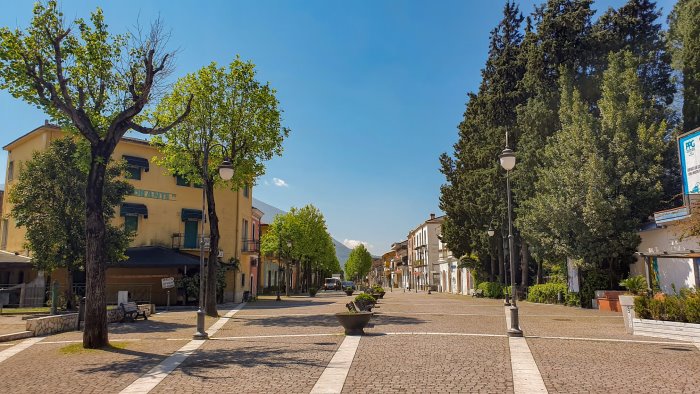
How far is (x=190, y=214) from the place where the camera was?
3172 cm

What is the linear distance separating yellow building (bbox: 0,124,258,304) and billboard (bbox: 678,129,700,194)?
79.7 feet

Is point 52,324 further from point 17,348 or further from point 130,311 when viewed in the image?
point 130,311

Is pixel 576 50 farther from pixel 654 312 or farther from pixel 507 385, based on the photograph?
pixel 507 385

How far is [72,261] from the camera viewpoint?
73.2ft

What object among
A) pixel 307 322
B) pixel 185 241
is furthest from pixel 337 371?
pixel 185 241

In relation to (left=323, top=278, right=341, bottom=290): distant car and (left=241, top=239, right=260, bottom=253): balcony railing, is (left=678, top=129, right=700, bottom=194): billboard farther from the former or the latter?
(left=323, top=278, right=341, bottom=290): distant car

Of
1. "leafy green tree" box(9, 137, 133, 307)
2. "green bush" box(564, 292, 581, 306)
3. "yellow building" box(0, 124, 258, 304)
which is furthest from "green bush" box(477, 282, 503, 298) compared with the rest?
"leafy green tree" box(9, 137, 133, 307)

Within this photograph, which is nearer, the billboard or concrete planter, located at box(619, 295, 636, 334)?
concrete planter, located at box(619, 295, 636, 334)

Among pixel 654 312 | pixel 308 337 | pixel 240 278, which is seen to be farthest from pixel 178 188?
pixel 654 312

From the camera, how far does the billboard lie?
17.3 metres

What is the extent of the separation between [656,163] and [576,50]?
8.94 meters

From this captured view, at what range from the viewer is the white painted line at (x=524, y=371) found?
7297 millimetres

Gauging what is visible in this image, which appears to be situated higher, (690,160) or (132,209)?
(690,160)

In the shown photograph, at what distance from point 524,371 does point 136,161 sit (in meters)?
27.2
